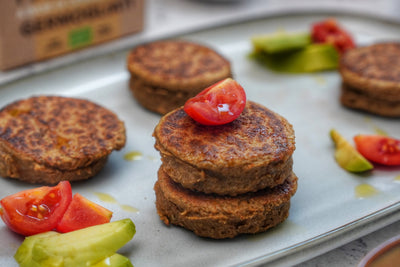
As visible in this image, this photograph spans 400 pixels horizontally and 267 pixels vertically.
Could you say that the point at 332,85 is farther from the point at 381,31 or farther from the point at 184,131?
the point at 184,131

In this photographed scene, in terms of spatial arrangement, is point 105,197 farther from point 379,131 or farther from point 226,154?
point 379,131

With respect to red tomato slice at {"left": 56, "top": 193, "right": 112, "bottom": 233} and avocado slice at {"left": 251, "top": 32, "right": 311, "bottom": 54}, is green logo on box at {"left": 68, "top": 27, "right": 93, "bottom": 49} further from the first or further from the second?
red tomato slice at {"left": 56, "top": 193, "right": 112, "bottom": 233}

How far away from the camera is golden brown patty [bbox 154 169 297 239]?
3211mm

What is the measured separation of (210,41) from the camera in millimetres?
6090

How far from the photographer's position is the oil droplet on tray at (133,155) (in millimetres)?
4215

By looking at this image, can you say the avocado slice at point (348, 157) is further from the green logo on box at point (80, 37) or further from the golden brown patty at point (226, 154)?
the green logo on box at point (80, 37)

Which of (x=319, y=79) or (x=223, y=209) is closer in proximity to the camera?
(x=223, y=209)

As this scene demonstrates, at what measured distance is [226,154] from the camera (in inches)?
122

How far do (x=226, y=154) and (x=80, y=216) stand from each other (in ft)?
3.41

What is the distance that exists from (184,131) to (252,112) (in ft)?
1.83

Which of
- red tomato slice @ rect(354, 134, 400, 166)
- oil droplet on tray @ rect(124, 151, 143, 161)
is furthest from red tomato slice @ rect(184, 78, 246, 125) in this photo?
red tomato slice @ rect(354, 134, 400, 166)

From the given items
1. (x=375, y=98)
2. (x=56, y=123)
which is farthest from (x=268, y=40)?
(x=56, y=123)

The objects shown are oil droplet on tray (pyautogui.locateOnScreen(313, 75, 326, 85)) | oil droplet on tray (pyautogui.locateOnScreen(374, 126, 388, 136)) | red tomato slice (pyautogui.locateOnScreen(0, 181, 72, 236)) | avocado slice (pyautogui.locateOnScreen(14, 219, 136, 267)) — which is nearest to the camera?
avocado slice (pyautogui.locateOnScreen(14, 219, 136, 267))

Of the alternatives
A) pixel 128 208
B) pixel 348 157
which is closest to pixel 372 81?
pixel 348 157
